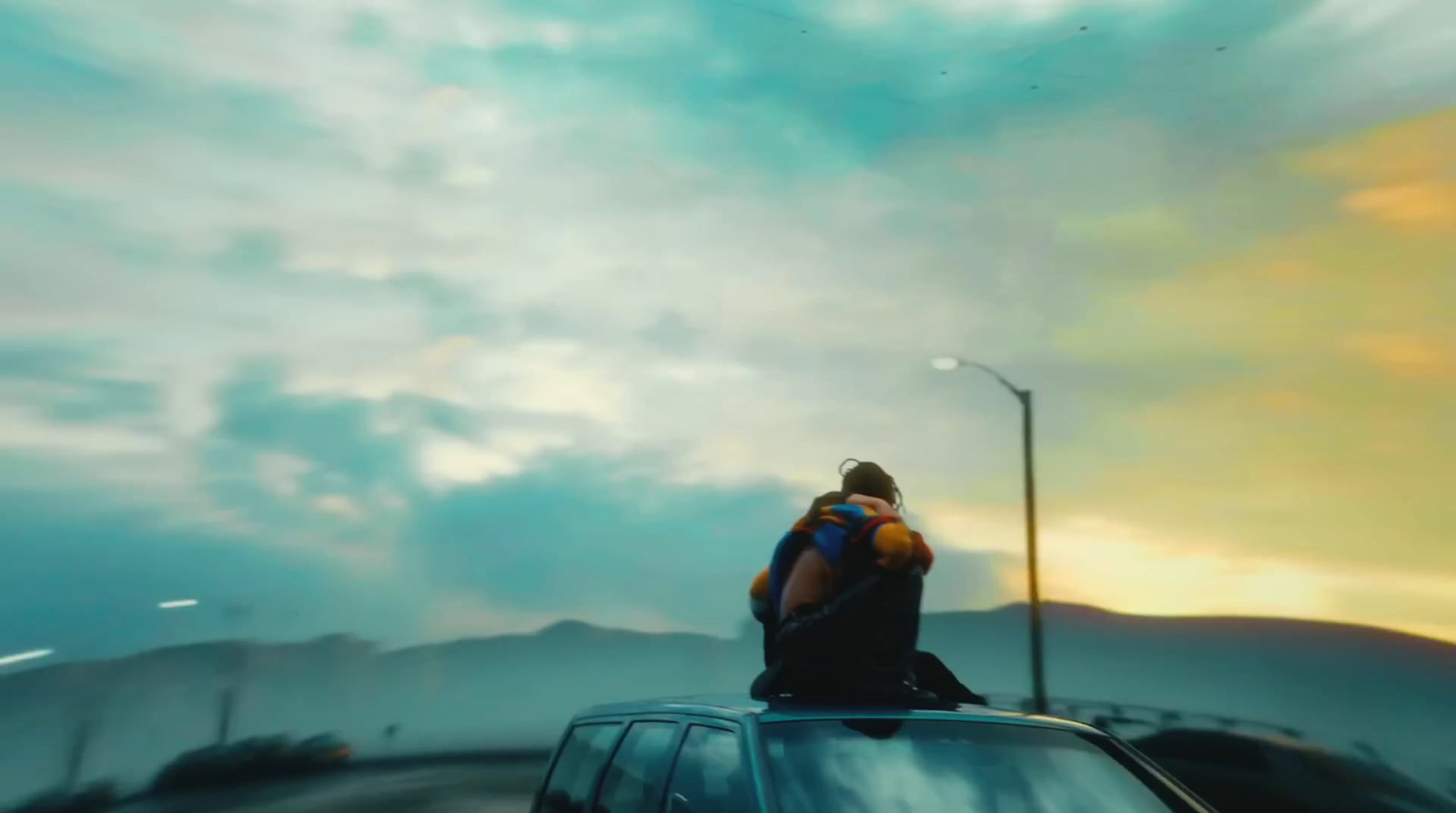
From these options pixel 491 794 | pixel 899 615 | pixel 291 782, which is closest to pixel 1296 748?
pixel 491 794

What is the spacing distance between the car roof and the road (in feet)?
87.2

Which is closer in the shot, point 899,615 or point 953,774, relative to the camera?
point 953,774

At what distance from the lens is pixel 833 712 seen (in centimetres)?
500

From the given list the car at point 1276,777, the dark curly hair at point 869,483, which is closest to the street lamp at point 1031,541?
the car at point 1276,777

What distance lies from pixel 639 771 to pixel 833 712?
0.93m

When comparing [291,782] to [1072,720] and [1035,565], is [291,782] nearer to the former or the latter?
[1035,565]

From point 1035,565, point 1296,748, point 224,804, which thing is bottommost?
point 224,804

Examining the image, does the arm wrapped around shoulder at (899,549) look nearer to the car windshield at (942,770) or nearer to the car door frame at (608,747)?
the car windshield at (942,770)

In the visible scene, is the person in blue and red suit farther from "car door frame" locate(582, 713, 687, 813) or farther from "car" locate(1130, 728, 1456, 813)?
"car" locate(1130, 728, 1456, 813)

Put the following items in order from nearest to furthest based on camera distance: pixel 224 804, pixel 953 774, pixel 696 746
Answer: pixel 953 774
pixel 696 746
pixel 224 804

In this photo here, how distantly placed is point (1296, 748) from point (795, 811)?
27193 millimetres

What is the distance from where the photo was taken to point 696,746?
5.09 meters

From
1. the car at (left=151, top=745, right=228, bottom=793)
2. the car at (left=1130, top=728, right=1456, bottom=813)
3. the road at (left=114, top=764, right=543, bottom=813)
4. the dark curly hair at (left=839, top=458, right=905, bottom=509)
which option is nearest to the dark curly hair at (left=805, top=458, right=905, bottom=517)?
the dark curly hair at (left=839, top=458, right=905, bottom=509)

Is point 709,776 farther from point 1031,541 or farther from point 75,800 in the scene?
point 75,800
